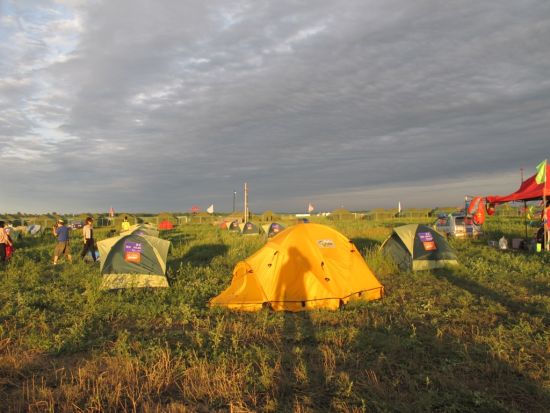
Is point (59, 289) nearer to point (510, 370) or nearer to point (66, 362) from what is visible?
point (66, 362)

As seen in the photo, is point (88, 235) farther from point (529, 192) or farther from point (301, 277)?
point (529, 192)

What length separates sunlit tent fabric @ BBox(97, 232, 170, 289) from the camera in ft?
35.8

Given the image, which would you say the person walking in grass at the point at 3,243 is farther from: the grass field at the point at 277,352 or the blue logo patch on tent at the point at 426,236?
the blue logo patch on tent at the point at 426,236

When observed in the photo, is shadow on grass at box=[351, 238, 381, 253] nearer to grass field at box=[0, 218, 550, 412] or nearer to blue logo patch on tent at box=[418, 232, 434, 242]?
blue logo patch on tent at box=[418, 232, 434, 242]

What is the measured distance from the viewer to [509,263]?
1303cm

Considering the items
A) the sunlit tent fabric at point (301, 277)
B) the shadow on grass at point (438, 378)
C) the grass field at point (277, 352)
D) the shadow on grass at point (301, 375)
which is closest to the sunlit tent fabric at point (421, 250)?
the grass field at point (277, 352)

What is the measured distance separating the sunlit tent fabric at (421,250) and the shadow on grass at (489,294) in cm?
42

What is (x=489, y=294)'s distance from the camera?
9.37m

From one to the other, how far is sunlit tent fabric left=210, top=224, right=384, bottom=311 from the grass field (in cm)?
46

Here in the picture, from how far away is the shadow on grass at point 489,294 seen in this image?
781 cm

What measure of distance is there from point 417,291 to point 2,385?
8570 mm

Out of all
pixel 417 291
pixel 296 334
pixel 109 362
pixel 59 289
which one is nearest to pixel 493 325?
pixel 417 291

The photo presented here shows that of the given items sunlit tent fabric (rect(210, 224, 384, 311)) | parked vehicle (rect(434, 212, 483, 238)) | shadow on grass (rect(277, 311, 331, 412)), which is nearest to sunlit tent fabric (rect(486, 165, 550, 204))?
parked vehicle (rect(434, 212, 483, 238))

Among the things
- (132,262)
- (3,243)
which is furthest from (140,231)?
(3,243)
